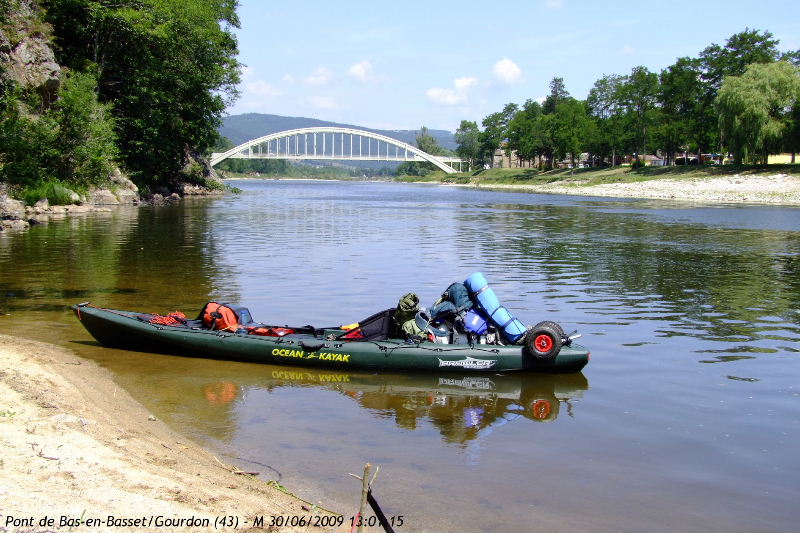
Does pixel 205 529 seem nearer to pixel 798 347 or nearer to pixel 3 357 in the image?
pixel 3 357

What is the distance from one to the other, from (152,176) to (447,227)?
2541 cm

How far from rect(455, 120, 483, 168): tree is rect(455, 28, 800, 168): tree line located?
27899 mm

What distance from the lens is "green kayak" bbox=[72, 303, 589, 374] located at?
9805 millimetres

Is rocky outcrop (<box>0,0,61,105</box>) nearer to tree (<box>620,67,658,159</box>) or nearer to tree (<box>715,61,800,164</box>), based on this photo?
tree (<box>715,61,800,164</box>)

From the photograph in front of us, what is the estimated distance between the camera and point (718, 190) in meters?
61.3

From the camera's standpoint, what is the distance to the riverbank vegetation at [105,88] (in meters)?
30.5

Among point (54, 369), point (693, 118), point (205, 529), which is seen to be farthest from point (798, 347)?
point (693, 118)

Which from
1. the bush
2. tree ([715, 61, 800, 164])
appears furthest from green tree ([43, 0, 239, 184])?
tree ([715, 61, 800, 164])

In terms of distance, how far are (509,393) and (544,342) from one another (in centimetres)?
89

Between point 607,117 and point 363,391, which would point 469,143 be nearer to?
point 607,117

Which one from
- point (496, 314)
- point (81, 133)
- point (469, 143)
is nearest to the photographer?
point (496, 314)

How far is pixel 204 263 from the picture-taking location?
2038cm

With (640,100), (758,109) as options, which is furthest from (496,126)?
→ (758,109)

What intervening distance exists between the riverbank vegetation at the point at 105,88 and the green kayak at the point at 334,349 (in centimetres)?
1846
